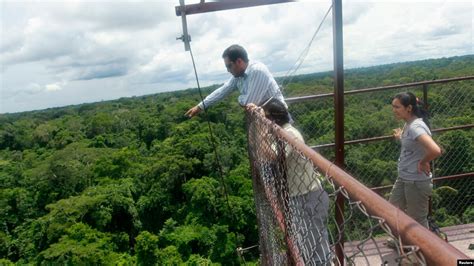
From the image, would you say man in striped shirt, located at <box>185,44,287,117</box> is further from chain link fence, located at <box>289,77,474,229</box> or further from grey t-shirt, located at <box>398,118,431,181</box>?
chain link fence, located at <box>289,77,474,229</box>

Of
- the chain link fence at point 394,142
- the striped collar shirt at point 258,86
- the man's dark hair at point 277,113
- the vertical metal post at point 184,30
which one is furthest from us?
the chain link fence at point 394,142

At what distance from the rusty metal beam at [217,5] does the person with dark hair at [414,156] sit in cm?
122

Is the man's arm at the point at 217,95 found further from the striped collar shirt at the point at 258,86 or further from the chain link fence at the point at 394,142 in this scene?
the chain link fence at the point at 394,142

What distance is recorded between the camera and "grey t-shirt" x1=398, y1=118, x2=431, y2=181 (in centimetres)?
282

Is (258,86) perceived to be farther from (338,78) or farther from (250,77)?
(338,78)

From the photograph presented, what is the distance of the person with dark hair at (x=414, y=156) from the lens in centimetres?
282

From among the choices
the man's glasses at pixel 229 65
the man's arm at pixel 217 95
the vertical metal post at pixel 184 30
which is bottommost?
the man's arm at pixel 217 95

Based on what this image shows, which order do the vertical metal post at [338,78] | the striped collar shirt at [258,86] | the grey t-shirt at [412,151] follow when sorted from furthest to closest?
the striped collar shirt at [258,86]
the grey t-shirt at [412,151]
the vertical metal post at [338,78]

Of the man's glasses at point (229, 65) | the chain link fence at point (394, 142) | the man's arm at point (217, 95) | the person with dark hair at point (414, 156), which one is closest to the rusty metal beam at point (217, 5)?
the man's glasses at point (229, 65)

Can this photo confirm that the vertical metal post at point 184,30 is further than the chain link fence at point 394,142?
No

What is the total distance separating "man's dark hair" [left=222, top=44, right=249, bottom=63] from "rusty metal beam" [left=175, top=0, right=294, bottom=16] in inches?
13.7

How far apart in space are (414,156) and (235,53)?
1639 millimetres

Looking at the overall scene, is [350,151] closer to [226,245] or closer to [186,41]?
[226,245]

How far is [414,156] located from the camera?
9.58 ft
